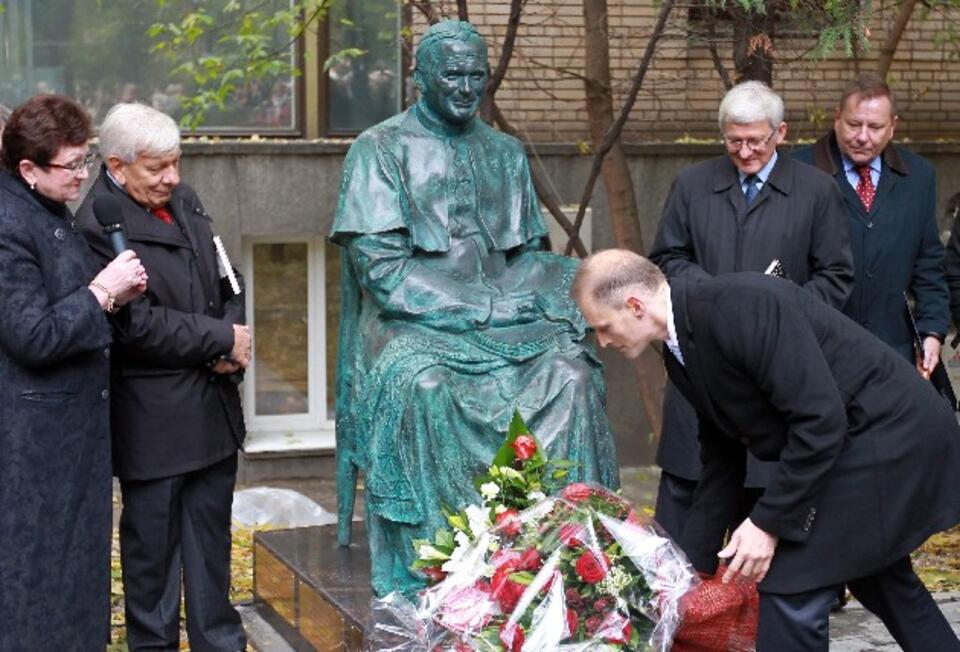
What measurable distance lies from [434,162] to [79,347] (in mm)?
1830

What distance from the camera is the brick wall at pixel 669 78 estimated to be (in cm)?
997

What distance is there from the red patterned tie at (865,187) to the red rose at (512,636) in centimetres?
271

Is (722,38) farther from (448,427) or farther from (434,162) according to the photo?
(448,427)

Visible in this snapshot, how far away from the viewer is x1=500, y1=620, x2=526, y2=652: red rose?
441 centimetres

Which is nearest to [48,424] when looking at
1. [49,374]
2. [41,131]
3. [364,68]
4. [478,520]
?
[49,374]

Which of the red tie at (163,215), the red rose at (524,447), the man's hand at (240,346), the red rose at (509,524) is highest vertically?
the red tie at (163,215)

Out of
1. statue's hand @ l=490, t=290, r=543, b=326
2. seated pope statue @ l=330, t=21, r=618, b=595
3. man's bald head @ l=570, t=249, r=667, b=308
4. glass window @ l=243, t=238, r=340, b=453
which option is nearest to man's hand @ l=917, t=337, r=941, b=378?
seated pope statue @ l=330, t=21, r=618, b=595

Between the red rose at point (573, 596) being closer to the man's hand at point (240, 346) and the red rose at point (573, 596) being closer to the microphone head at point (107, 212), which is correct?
the man's hand at point (240, 346)

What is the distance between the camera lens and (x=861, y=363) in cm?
455

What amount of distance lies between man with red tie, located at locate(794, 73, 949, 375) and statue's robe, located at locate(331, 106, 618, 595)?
1.06 meters

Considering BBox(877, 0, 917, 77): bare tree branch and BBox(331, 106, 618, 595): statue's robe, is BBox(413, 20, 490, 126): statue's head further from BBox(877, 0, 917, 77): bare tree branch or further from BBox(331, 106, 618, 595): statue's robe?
BBox(877, 0, 917, 77): bare tree branch

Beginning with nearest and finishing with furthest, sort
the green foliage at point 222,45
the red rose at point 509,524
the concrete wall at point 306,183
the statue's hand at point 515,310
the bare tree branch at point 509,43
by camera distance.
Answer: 1. the red rose at point 509,524
2. the statue's hand at point 515,310
3. the bare tree branch at point 509,43
4. the green foliage at point 222,45
5. the concrete wall at point 306,183

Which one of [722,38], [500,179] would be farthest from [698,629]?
[722,38]

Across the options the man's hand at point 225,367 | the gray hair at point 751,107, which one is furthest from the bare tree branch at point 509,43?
the man's hand at point 225,367
